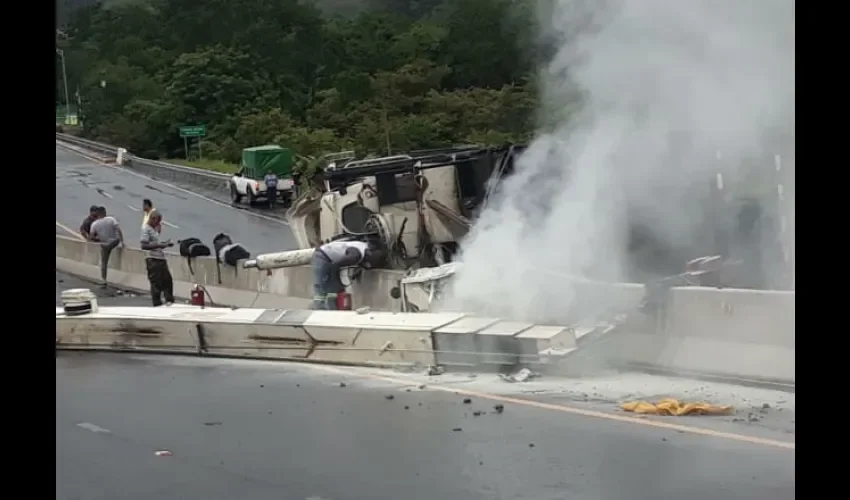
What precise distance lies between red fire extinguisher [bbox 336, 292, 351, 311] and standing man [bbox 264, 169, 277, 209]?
2176 cm

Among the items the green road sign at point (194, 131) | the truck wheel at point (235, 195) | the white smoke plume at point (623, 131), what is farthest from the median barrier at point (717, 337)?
the green road sign at point (194, 131)

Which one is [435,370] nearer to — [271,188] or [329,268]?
[329,268]

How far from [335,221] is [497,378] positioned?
5.05 meters

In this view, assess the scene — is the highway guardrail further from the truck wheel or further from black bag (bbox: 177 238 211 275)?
black bag (bbox: 177 238 211 275)

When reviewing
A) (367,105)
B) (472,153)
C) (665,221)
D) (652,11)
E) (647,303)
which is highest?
(367,105)

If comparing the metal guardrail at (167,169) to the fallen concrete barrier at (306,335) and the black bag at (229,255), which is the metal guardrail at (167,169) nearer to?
the black bag at (229,255)

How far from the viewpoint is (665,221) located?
33.7ft

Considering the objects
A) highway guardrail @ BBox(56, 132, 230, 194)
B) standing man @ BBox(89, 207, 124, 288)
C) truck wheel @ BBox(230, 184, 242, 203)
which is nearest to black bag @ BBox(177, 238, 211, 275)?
standing man @ BBox(89, 207, 124, 288)

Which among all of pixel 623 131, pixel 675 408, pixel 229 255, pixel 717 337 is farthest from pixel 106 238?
pixel 675 408

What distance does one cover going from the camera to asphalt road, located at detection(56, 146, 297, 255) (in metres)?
29.3

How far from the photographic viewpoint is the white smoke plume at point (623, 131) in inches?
359
